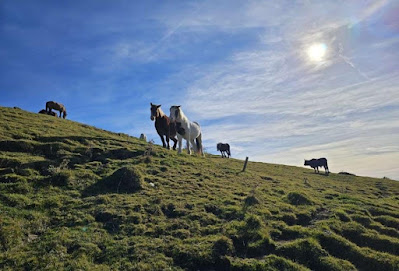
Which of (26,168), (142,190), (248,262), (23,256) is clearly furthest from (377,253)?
(26,168)

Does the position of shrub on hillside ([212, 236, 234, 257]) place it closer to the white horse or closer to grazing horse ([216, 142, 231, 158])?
the white horse

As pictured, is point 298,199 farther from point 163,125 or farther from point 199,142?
point 199,142

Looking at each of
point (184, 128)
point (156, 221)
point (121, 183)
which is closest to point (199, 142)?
point (184, 128)

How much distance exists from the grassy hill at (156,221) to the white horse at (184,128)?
517 centimetres

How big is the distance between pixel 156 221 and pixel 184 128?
11.3 metres

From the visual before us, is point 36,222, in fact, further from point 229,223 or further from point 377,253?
point 377,253

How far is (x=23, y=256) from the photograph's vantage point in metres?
6.77

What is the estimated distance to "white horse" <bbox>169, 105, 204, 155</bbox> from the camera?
19.1m

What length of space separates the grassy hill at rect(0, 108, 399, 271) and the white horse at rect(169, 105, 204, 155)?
17.0 ft

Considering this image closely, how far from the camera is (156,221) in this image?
9.29 m

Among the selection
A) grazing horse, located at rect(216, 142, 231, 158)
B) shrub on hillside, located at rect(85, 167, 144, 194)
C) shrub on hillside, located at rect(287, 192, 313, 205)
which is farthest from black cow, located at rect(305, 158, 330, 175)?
shrub on hillside, located at rect(85, 167, 144, 194)

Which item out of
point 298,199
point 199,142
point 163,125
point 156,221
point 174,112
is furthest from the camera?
point 199,142

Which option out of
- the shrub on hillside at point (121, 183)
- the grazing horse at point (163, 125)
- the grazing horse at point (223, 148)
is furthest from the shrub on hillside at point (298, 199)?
the grazing horse at point (223, 148)

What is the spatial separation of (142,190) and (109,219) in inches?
100
